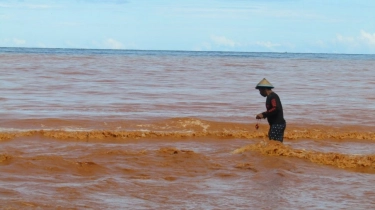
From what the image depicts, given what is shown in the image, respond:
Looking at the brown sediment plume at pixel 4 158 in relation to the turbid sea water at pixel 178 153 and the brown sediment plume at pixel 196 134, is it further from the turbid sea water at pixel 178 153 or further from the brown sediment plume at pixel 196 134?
the brown sediment plume at pixel 196 134

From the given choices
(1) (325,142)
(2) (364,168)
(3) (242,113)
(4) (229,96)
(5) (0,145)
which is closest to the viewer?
(2) (364,168)

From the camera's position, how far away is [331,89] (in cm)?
2217

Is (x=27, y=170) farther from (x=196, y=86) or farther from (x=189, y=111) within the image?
(x=196, y=86)

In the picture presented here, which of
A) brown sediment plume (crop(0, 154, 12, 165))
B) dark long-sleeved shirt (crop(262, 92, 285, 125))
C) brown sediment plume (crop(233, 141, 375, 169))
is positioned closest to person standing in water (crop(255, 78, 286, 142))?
dark long-sleeved shirt (crop(262, 92, 285, 125))

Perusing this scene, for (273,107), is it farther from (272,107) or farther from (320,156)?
(320,156)

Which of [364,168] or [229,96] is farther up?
[229,96]

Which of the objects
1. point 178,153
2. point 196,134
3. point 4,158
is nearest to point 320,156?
point 178,153

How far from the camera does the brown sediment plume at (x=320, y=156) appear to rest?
8516 mm

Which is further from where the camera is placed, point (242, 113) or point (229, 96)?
point (229, 96)

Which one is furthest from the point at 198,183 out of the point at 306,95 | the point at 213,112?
the point at 306,95

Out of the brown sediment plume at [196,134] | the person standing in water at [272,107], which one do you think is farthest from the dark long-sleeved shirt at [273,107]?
the brown sediment plume at [196,134]

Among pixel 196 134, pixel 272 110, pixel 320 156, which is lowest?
pixel 320 156

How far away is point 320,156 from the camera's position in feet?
29.7

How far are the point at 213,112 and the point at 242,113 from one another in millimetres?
753
